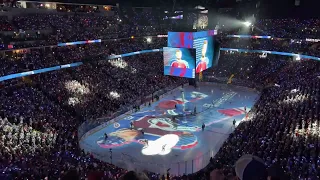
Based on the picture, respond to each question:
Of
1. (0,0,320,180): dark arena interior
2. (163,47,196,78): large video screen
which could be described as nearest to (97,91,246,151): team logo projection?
(0,0,320,180): dark arena interior

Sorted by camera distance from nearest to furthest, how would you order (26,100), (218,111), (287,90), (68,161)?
(68,161) → (26,100) → (287,90) → (218,111)

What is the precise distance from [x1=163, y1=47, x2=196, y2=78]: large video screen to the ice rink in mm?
4390

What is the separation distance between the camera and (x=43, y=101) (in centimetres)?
2995

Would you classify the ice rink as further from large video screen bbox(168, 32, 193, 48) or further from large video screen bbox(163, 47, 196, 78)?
large video screen bbox(168, 32, 193, 48)

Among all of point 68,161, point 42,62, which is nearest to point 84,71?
point 42,62

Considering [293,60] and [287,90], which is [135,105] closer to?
[287,90]

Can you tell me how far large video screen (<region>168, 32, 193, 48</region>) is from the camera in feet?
112

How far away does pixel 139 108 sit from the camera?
35.7m

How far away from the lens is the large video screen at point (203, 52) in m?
35.4

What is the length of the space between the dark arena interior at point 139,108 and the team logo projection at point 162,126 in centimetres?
12

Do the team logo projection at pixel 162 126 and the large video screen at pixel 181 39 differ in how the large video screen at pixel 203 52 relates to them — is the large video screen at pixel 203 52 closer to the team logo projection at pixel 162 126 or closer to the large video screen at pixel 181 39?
the large video screen at pixel 181 39

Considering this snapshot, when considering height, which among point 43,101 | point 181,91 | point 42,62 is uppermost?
point 42,62

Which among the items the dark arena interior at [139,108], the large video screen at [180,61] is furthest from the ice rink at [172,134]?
the large video screen at [180,61]

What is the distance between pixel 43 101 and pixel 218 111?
64.1ft
